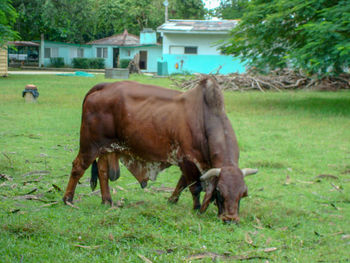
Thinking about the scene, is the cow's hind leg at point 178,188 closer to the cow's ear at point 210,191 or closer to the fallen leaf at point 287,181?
the cow's ear at point 210,191

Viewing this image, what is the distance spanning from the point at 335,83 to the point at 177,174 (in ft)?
67.6

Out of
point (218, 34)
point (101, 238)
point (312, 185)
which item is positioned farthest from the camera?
point (218, 34)

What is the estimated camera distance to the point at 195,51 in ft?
124

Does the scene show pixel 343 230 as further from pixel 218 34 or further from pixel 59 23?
pixel 59 23

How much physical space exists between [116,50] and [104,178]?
4658 cm

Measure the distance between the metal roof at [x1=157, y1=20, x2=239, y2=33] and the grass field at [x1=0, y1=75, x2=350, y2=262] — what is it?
2523 centimetres

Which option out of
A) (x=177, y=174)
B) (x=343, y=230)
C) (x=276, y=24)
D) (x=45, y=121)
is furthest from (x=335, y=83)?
(x=343, y=230)

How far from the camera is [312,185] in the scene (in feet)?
24.8

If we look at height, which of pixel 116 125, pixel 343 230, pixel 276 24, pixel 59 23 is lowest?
pixel 343 230

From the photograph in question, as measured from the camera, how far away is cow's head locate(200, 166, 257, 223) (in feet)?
17.4

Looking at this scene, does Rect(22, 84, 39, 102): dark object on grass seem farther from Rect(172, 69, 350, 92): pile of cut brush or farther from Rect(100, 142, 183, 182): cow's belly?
Rect(100, 142, 183, 182): cow's belly

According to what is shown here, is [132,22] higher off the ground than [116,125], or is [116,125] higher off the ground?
[132,22]

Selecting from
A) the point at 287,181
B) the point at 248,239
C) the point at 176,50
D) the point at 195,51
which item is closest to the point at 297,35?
the point at 287,181

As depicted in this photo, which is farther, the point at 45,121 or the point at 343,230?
the point at 45,121
